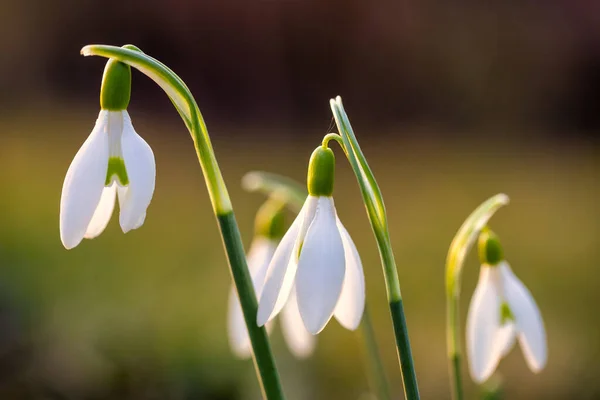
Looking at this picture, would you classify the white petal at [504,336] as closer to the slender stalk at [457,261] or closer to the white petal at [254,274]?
the slender stalk at [457,261]

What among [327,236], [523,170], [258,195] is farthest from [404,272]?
[327,236]

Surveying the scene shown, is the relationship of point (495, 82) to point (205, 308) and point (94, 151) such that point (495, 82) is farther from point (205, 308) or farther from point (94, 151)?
point (94, 151)

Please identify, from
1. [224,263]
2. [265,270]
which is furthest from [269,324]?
[224,263]

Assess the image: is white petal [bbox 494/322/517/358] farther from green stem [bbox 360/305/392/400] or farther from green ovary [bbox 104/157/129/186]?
green ovary [bbox 104/157/129/186]

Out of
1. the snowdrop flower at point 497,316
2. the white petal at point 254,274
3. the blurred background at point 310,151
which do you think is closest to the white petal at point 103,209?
the white petal at point 254,274

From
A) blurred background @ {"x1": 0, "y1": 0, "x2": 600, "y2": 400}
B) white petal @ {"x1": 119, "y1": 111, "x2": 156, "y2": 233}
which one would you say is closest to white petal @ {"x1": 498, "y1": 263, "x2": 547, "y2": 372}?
white petal @ {"x1": 119, "y1": 111, "x2": 156, "y2": 233}
